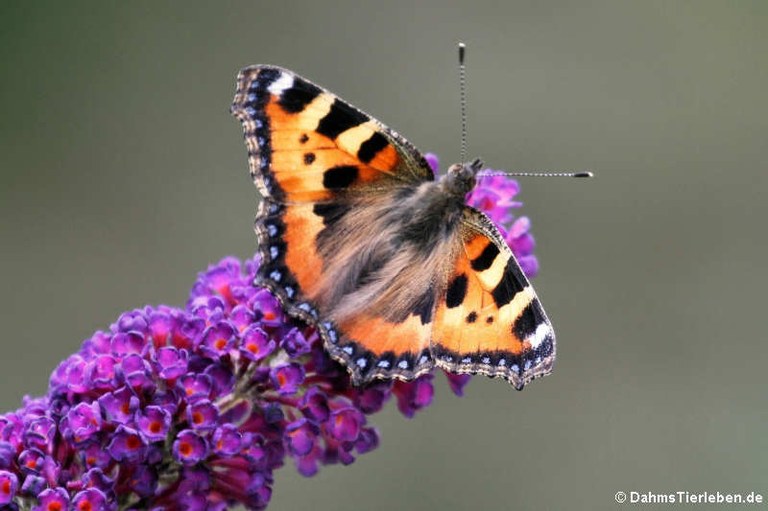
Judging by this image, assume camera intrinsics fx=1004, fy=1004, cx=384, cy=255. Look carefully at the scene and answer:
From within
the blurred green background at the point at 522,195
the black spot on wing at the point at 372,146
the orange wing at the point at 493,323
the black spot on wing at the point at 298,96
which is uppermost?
the blurred green background at the point at 522,195

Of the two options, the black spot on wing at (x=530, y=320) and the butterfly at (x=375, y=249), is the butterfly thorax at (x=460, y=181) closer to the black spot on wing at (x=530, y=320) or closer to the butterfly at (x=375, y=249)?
the butterfly at (x=375, y=249)

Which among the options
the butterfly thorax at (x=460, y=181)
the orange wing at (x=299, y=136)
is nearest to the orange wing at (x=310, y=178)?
the orange wing at (x=299, y=136)

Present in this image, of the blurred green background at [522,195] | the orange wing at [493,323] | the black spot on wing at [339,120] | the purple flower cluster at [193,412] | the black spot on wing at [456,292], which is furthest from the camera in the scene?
the blurred green background at [522,195]

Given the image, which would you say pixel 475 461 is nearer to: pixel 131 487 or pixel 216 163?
pixel 216 163

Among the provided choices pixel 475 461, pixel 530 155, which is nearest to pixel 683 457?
pixel 475 461

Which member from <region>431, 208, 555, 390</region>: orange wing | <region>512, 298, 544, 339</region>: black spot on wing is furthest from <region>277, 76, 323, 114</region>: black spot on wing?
<region>512, 298, 544, 339</region>: black spot on wing

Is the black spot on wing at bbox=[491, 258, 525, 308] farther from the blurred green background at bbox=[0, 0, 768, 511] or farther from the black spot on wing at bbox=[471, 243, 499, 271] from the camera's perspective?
the blurred green background at bbox=[0, 0, 768, 511]

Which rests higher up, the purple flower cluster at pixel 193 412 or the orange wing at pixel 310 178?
the orange wing at pixel 310 178
